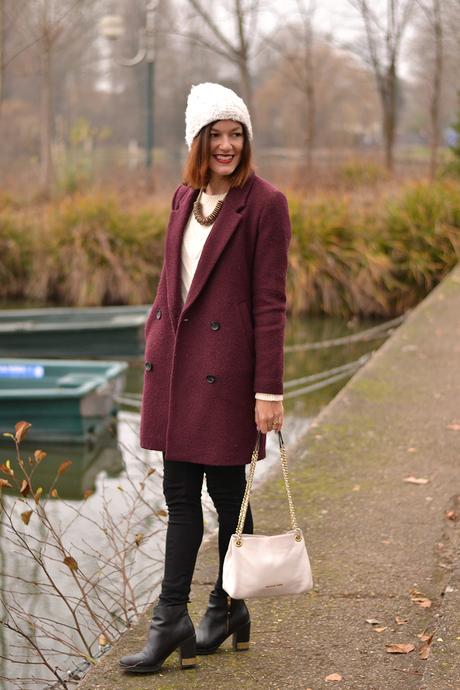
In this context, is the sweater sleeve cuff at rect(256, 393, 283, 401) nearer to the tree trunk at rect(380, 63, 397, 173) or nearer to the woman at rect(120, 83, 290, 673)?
the woman at rect(120, 83, 290, 673)

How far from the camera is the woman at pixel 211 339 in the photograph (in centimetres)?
321

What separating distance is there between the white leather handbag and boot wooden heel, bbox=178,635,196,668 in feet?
0.83

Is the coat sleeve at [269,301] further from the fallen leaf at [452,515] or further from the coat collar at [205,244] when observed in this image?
the fallen leaf at [452,515]

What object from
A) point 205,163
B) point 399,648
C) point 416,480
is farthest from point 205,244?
point 416,480

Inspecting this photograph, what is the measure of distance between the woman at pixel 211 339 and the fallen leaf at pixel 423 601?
86 centimetres

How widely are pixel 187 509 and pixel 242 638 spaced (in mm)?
482

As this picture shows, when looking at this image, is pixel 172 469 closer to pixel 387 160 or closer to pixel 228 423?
pixel 228 423

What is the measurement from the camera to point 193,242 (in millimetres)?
3316

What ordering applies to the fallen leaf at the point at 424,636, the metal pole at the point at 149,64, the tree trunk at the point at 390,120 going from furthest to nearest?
1. the metal pole at the point at 149,64
2. the tree trunk at the point at 390,120
3. the fallen leaf at the point at 424,636

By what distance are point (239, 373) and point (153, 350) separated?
0.28m

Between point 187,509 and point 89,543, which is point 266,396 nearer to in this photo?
point 187,509

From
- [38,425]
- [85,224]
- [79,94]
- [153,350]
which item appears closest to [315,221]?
[85,224]

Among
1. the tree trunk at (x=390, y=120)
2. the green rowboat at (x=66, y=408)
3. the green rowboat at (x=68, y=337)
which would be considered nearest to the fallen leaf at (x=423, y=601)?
the green rowboat at (x=66, y=408)

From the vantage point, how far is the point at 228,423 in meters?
3.24
